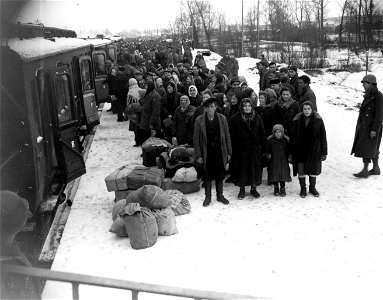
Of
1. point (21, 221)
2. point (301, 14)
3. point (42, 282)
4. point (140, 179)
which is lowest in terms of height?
point (42, 282)

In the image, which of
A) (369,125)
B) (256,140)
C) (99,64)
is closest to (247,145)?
(256,140)

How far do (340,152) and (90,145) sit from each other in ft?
20.9

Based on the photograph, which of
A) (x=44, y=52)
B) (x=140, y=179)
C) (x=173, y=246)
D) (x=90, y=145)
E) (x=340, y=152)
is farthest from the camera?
(x=90, y=145)

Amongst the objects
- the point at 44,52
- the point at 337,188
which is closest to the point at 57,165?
the point at 44,52

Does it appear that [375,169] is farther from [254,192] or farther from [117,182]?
[117,182]

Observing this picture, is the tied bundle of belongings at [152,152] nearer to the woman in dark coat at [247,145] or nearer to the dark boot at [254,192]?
the woman in dark coat at [247,145]

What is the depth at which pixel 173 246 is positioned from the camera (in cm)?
573

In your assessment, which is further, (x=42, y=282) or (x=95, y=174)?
(x=95, y=174)

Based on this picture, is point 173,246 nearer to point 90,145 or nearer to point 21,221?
point 21,221

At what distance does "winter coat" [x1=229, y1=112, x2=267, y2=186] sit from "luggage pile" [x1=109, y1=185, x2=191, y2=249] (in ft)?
4.19

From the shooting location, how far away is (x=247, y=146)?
712 cm

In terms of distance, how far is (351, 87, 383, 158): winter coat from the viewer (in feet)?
25.1

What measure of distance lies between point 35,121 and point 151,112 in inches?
172

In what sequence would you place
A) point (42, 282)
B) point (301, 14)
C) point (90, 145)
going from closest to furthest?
point (42, 282)
point (90, 145)
point (301, 14)
